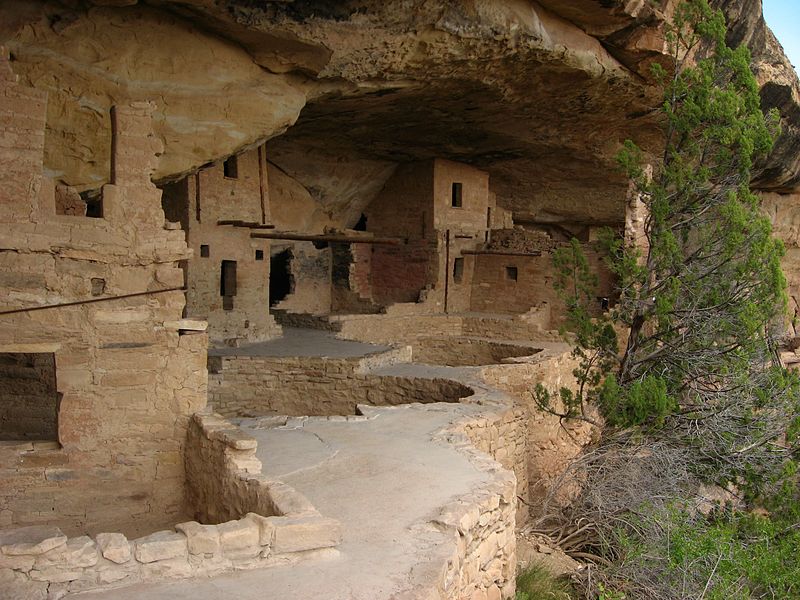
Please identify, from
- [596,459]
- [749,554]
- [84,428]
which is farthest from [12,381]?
[749,554]

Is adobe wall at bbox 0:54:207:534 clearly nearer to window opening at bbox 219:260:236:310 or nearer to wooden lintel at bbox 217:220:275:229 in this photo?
wooden lintel at bbox 217:220:275:229

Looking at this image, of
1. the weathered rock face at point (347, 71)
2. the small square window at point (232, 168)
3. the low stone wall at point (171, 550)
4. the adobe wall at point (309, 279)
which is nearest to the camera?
the low stone wall at point (171, 550)

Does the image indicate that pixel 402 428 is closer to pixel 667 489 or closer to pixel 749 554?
pixel 667 489

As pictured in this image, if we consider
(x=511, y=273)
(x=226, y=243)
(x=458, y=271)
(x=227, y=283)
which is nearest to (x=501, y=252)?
(x=511, y=273)

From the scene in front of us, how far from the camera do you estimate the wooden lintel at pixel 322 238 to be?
13.2m

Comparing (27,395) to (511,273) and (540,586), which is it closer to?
(540,586)

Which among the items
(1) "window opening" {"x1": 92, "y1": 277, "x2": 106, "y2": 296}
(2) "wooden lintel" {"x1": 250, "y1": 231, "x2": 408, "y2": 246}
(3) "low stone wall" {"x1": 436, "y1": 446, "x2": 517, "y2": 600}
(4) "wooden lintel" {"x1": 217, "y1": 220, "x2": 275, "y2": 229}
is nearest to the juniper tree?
(3) "low stone wall" {"x1": 436, "y1": 446, "x2": 517, "y2": 600}

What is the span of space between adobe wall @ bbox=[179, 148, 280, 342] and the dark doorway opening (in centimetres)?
282

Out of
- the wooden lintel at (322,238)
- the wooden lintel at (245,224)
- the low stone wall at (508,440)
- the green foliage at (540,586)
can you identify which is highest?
the wooden lintel at (245,224)

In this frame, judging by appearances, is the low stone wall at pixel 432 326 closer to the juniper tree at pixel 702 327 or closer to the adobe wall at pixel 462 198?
the adobe wall at pixel 462 198

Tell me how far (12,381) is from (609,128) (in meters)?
10.5

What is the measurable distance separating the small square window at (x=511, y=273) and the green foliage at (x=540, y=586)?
11781 millimetres

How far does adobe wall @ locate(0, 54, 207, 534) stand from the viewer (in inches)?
201

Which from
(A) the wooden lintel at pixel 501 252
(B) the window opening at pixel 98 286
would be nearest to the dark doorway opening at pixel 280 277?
(A) the wooden lintel at pixel 501 252
